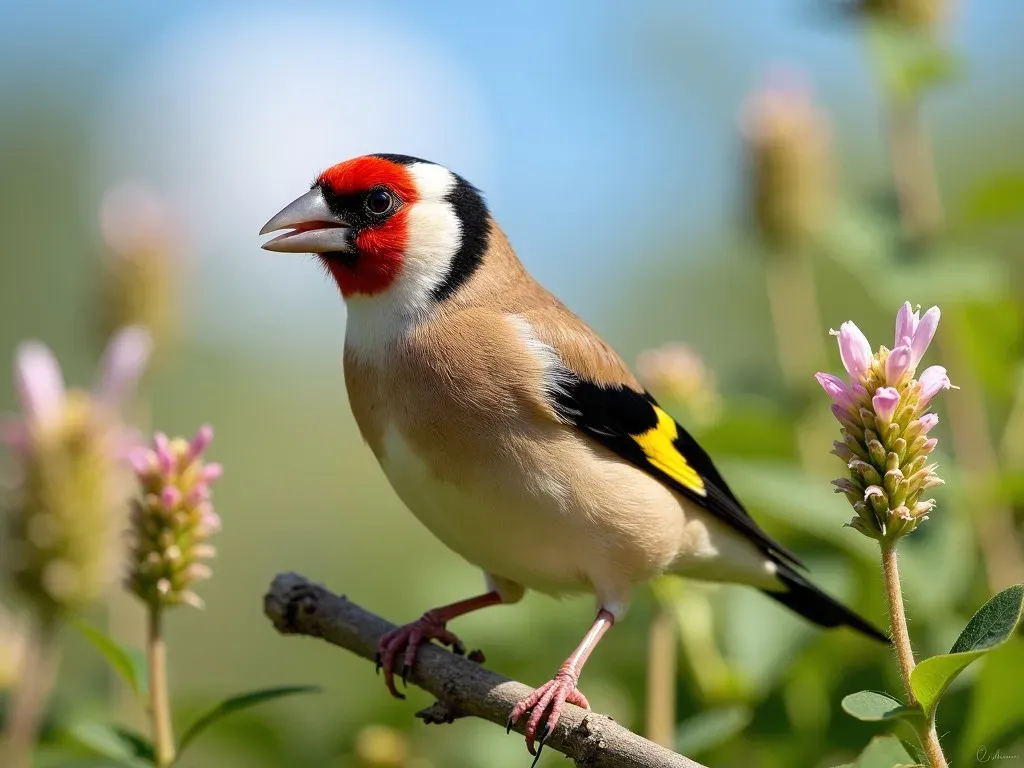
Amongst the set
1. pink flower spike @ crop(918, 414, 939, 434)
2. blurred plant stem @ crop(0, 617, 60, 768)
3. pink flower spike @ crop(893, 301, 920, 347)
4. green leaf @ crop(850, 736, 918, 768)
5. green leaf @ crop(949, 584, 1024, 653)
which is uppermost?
pink flower spike @ crop(893, 301, 920, 347)

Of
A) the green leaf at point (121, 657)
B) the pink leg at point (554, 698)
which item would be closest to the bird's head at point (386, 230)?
the pink leg at point (554, 698)

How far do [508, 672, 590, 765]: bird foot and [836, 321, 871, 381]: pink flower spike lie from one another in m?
1.05

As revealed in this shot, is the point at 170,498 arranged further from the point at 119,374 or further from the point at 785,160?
the point at 785,160

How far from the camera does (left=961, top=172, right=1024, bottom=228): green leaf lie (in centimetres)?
380

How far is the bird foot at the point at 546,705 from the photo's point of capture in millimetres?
2711

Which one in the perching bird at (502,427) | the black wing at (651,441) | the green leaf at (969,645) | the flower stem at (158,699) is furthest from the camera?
the black wing at (651,441)

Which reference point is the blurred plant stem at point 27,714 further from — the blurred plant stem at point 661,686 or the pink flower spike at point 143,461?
the blurred plant stem at point 661,686

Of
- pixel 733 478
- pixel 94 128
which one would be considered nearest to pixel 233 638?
pixel 733 478

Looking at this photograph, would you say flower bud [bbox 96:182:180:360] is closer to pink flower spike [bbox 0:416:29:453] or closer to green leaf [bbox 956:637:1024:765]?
pink flower spike [bbox 0:416:29:453]

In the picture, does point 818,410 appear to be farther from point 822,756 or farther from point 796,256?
point 822,756

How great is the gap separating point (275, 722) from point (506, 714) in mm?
1092

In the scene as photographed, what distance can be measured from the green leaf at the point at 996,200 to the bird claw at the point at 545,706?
198cm

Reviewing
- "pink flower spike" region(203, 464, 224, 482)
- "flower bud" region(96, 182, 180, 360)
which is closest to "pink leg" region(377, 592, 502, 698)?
"pink flower spike" region(203, 464, 224, 482)

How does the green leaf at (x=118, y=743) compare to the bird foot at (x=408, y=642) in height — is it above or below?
above
